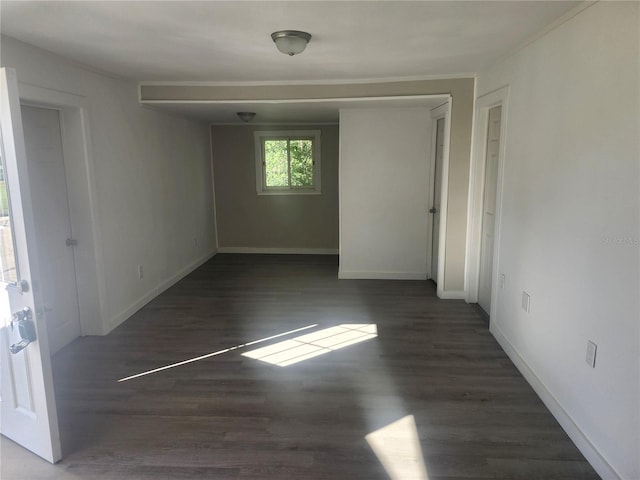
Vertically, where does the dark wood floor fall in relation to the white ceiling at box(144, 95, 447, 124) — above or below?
below

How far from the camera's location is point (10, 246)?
6.92 ft

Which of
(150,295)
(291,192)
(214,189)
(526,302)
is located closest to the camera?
(526,302)

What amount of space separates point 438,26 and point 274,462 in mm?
2711

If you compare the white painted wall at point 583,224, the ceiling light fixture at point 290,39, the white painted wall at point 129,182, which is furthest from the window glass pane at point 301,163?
the ceiling light fixture at point 290,39

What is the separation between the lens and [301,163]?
282 inches

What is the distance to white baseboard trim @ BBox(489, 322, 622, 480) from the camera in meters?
2.14

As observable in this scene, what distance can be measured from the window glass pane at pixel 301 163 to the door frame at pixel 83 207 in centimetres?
381

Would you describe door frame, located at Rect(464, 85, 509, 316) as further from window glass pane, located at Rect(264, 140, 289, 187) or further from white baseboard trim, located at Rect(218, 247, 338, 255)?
window glass pane, located at Rect(264, 140, 289, 187)

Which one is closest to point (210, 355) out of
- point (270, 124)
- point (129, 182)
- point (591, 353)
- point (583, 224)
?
point (129, 182)

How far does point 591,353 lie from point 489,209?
7.72 feet

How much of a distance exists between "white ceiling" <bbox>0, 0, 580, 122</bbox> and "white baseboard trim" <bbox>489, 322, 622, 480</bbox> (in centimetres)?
231

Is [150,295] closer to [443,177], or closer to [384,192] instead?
[384,192]

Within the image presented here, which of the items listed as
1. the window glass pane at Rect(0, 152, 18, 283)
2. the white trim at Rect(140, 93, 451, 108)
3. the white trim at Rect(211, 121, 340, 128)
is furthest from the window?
the window glass pane at Rect(0, 152, 18, 283)

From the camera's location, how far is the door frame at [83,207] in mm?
3611
